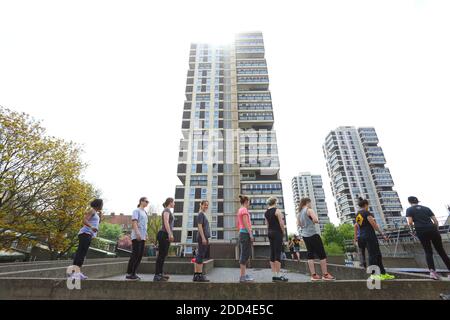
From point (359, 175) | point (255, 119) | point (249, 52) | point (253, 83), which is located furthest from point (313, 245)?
point (359, 175)

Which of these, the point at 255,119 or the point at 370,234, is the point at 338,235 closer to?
the point at 255,119

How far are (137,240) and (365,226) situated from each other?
5.18m

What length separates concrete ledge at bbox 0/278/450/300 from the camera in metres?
3.05

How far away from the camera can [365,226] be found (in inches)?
192

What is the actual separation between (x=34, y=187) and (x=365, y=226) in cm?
1686

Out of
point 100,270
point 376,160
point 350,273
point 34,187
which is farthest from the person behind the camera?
point 376,160

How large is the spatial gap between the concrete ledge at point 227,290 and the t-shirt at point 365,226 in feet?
5.40

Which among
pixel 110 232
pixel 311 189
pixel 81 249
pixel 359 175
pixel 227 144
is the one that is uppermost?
pixel 311 189

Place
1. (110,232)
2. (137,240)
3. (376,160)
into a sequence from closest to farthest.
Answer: (137,240) < (110,232) < (376,160)

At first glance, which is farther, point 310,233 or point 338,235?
point 338,235

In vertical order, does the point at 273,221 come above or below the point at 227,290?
above

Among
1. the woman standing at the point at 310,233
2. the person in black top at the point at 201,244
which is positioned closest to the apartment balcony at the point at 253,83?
the person in black top at the point at 201,244

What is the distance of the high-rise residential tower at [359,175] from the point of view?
76.4 metres
